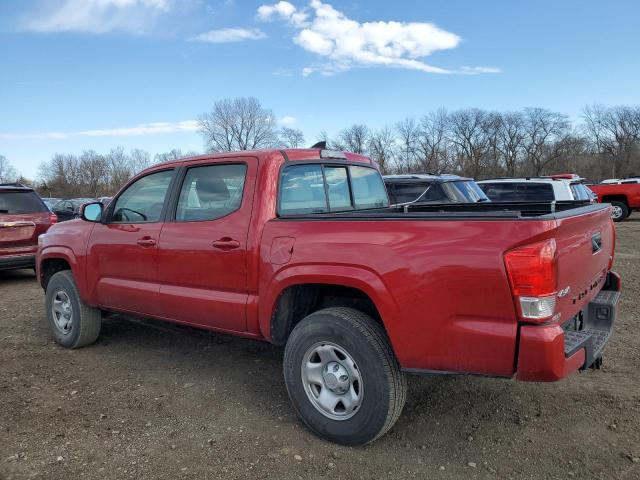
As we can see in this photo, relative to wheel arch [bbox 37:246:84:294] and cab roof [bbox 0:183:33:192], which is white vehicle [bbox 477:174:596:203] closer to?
wheel arch [bbox 37:246:84:294]

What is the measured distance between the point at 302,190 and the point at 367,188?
37.0 inches

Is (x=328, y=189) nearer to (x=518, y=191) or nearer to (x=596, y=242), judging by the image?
(x=596, y=242)

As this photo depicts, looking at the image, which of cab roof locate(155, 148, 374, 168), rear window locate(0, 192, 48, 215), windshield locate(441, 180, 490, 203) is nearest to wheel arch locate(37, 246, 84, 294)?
cab roof locate(155, 148, 374, 168)

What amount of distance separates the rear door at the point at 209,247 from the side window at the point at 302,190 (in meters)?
0.25

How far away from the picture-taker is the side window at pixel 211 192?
3744 millimetres

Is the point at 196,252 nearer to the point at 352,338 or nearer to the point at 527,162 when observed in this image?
the point at 352,338

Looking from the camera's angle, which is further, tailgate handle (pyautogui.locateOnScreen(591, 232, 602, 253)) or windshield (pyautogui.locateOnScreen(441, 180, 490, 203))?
windshield (pyautogui.locateOnScreen(441, 180, 490, 203))

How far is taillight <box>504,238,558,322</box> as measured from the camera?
2.47m

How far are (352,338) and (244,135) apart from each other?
80.9m

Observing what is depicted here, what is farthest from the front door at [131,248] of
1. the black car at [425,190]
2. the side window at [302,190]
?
the black car at [425,190]

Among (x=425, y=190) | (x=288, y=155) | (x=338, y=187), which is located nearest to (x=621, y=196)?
(x=425, y=190)

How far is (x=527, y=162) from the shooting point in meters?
86.3

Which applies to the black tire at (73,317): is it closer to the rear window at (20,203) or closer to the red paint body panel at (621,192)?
the rear window at (20,203)

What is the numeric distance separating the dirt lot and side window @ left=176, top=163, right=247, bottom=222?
4.62 ft
